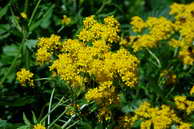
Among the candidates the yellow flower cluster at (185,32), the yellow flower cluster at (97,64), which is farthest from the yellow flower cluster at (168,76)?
the yellow flower cluster at (97,64)

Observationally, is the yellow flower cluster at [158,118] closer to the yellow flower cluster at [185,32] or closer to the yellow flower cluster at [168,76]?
the yellow flower cluster at [168,76]

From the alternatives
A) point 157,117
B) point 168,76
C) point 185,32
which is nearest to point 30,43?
point 157,117

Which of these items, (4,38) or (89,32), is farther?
(4,38)

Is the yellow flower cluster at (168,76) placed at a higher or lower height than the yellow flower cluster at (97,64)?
lower

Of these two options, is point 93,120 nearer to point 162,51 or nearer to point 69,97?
point 69,97

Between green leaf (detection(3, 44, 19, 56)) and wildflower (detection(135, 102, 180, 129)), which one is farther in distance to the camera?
green leaf (detection(3, 44, 19, 56))

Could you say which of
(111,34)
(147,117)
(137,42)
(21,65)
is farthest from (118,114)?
(111,34)

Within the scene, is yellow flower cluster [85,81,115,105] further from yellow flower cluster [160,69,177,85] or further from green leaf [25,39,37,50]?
yellow flower cluster [160,69,177,85]

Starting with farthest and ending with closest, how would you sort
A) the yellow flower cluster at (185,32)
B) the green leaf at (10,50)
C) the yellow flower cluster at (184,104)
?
the yellow flower cluster at (185,32), the green leaf at (10,50), the yellow flower cluster at (184,104)

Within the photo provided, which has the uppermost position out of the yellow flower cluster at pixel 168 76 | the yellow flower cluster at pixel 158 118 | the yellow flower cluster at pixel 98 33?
the yellow flower cluster at pixel 98 33

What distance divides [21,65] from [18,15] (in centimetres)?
35

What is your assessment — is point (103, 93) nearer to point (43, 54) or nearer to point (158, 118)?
point (43, 54)

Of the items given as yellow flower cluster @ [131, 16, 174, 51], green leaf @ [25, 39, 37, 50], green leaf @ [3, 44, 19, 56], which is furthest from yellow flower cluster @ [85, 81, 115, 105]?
green leaf @ [3, 44, 19, 56]

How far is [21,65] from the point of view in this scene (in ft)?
11.0
